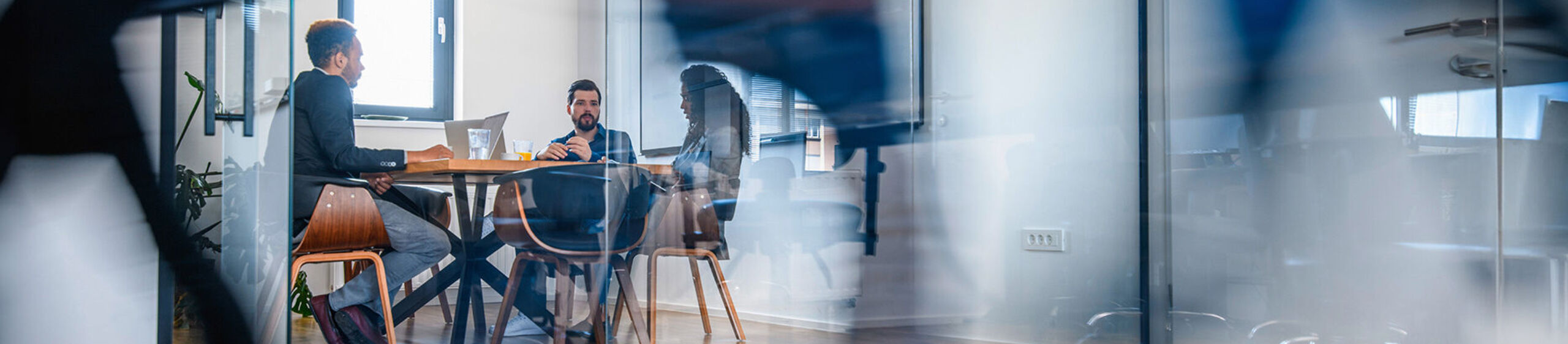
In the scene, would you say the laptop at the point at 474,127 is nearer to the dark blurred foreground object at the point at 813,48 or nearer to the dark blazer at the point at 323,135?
the dark blazer at the point at 323,135

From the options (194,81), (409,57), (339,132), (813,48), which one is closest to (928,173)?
(813,48)

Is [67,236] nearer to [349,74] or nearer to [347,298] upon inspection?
[347,298]

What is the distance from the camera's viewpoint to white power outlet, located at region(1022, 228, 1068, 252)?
3135 millimetres

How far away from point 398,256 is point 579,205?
566mm

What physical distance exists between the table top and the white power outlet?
132 cm

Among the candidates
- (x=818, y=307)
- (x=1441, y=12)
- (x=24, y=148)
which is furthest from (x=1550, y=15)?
(x=24, y=148)

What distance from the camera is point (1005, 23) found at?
324 cm

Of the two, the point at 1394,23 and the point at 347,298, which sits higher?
the point at 1394,23

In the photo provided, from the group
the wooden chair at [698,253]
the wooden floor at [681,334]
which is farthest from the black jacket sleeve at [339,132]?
the wooden chair at [698,253]

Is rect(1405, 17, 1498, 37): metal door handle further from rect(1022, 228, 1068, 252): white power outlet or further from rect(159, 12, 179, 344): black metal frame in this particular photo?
rect(159, 12, 179, 344): black metal frame

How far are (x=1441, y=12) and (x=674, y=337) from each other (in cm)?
219

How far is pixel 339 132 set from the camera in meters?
2.58

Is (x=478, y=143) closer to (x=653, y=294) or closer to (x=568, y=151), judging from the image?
(x=568, y=151)

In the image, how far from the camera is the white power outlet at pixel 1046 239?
3135 millimetres
